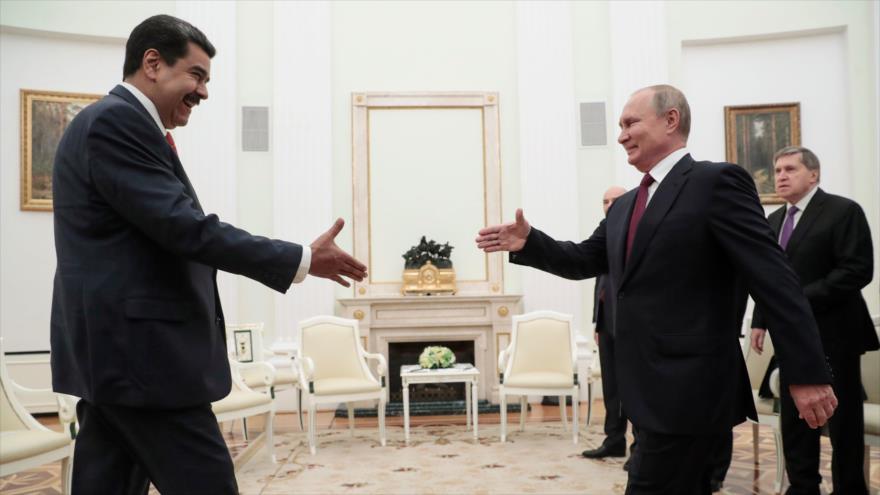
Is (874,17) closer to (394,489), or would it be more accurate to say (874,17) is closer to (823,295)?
(823,295)

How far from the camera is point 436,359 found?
6.75 meters

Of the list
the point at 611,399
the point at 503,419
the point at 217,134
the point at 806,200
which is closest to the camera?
the point at 806,200

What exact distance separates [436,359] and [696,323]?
4770 mm

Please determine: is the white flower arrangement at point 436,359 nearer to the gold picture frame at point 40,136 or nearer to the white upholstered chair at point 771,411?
the white upholstered chair at point 771,411

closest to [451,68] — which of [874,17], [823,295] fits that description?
[874,17]


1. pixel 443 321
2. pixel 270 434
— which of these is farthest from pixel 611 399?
pixel 443 321

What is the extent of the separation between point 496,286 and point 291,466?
3.85 meters

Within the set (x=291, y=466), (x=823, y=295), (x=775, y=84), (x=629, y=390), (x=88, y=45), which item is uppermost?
(x=88, y=45)

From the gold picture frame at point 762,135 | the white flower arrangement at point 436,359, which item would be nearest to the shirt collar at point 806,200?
the white flower arrangement at point 436,359

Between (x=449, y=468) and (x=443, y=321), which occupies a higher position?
(x=443, y=321)

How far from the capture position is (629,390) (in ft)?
7.25

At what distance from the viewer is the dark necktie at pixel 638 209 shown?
2336 mm

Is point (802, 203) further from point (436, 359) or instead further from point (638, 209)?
point (436, 359)

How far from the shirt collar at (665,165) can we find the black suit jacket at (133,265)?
1.19 metres
